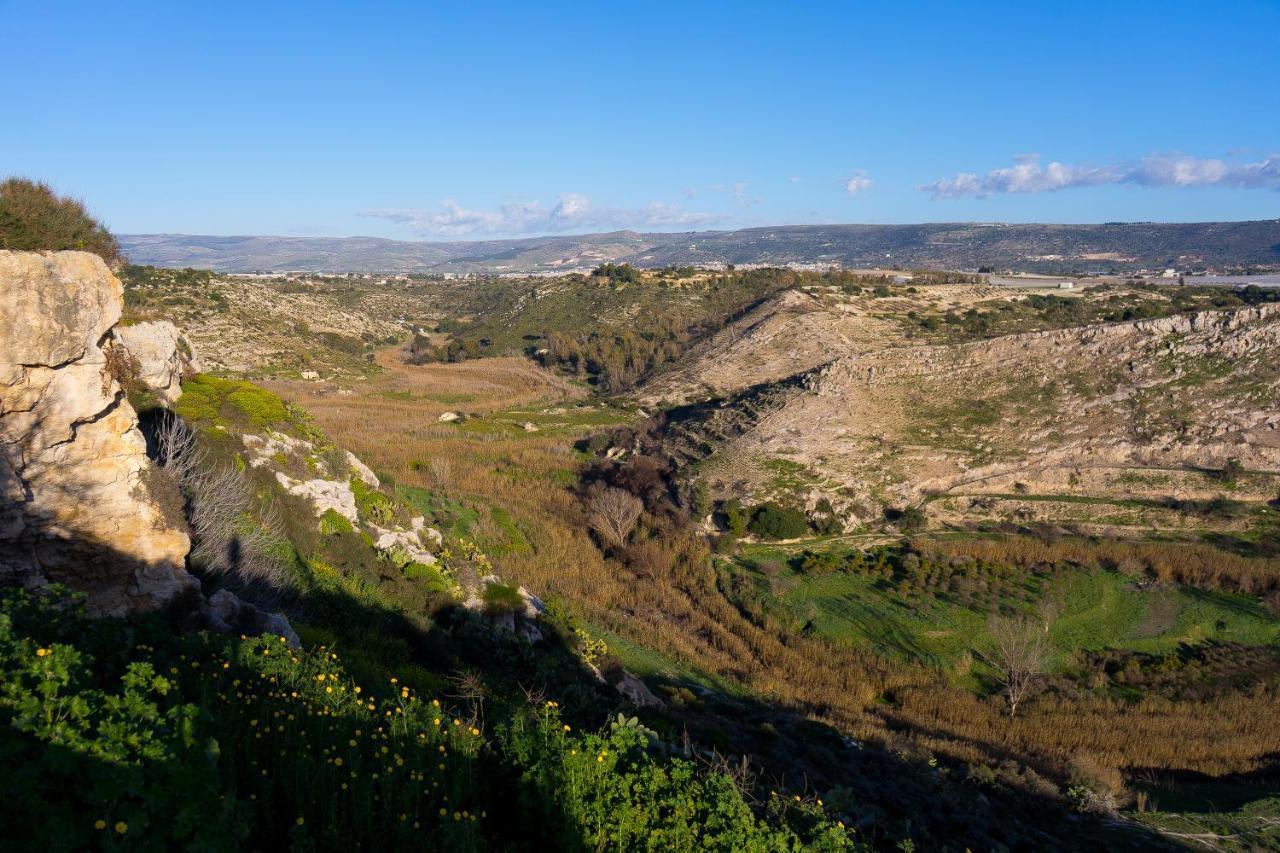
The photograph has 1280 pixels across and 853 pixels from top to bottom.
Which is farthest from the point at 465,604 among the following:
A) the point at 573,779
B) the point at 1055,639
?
the point at 1055,639

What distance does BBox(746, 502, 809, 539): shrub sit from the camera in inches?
998

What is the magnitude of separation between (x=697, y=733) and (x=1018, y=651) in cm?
929

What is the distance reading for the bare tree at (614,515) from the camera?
24219mm

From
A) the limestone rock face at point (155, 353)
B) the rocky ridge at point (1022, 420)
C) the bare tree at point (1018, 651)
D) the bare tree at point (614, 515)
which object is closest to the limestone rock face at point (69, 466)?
the limestone rock face at point (155, 353)

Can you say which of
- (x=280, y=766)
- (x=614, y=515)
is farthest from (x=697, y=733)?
(x=614, y=515)

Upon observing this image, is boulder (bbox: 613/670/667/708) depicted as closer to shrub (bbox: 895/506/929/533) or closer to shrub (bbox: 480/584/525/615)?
shrub (bbox: 480/584/525/615)

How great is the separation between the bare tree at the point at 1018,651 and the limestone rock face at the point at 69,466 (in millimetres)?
16251

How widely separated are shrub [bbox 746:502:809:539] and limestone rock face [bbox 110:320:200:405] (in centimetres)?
1785

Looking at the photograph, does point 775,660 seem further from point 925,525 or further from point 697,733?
point 925,525

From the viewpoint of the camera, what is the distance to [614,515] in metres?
24.7

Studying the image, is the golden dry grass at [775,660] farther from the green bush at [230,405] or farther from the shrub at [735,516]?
the green bush at [230,405]

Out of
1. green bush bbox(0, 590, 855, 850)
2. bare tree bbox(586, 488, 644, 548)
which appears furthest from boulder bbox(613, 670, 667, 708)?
bare tree bbox(586, 488, 644, 548)

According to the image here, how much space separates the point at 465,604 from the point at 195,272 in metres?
61.9

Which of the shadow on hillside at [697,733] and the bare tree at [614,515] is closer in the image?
the shadow on hillside at [697,733]
